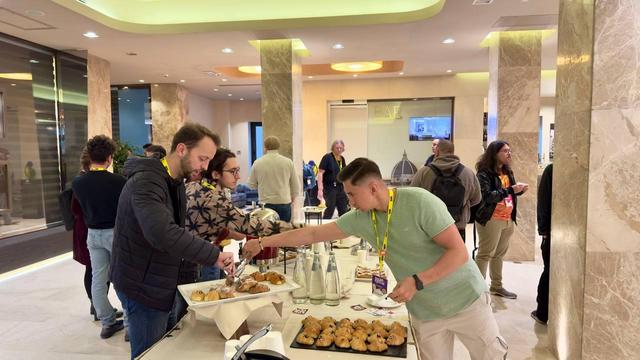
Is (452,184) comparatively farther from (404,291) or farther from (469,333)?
(404,291)

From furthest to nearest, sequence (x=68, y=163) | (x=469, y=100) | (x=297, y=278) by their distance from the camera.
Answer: (x=469, y=100), (x=68, y=163), (x=297, y=278)

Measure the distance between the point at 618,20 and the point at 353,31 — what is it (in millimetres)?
3459

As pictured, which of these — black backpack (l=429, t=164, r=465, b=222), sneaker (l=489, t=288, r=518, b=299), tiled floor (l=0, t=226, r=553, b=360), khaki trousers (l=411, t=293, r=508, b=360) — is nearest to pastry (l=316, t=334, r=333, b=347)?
khaki trousers (l=411, t=293, r=508, b=360)

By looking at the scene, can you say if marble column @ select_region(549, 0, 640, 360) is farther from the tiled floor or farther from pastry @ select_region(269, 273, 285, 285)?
pastry @ select_region(269, 273, 285, 285)

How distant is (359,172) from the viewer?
5.64ft

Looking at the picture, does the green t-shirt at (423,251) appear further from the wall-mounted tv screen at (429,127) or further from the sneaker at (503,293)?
the wall-mounted tv screen at (429,127)

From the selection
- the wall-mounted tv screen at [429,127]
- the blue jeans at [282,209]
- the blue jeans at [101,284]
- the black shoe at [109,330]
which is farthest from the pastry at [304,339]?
the wall-mounted tv screen at [429,127]

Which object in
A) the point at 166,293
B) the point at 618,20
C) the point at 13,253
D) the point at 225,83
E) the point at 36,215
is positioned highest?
the point at 225,83

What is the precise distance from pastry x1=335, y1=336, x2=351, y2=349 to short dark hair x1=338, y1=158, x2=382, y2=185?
589 mm

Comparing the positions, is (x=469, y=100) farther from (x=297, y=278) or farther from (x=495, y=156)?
(x=297, y=278)

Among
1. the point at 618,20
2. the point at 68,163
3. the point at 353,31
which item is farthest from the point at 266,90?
the point at 618,20

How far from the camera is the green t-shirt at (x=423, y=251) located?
1711 mm

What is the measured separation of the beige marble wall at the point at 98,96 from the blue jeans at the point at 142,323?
5.97 metres

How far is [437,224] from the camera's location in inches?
65.8
